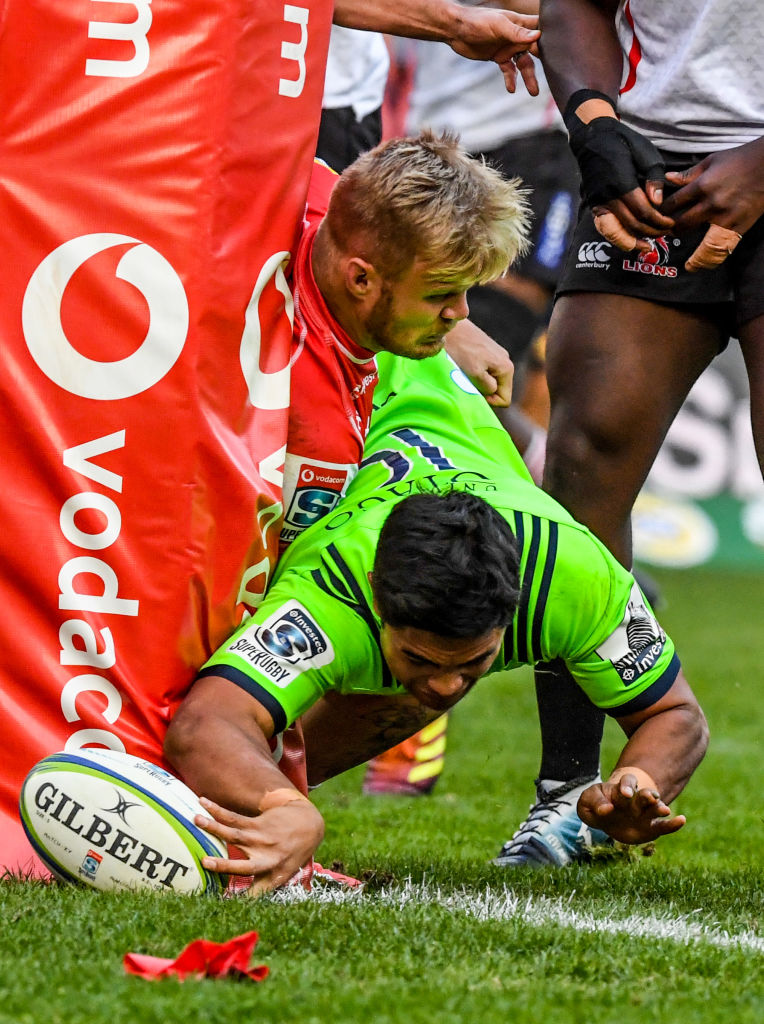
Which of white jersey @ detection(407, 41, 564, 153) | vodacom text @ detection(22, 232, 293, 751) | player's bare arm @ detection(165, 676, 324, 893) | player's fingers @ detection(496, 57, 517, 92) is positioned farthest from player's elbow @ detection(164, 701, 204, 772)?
white jersey @ detection(407, 41, 564, 153)

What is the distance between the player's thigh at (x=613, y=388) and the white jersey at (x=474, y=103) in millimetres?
2888

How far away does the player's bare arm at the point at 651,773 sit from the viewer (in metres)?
3.15

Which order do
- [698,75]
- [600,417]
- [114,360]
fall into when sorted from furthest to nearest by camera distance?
[600,417] < [698,75] < [114,360]

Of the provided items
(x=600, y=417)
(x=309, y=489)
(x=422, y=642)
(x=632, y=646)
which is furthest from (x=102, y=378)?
(x=632, y=646)

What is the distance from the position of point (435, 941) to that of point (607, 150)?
189 cm

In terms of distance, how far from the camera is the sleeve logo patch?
3.50 meters

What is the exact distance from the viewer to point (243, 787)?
3.12 m

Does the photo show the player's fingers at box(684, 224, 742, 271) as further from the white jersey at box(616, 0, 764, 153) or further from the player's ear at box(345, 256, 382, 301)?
the player's ear at box(345, 256, 382, 301)

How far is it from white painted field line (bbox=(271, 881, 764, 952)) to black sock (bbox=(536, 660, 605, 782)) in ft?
2.46

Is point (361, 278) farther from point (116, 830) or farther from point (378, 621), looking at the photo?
point (116, 830)

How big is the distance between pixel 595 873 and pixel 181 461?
1.45 meters

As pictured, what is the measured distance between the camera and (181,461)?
3498mm

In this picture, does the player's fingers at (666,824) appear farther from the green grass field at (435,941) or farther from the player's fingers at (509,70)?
the player's fingers at (509,70)

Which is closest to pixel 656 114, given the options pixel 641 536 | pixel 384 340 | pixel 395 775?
pixel 384 340
